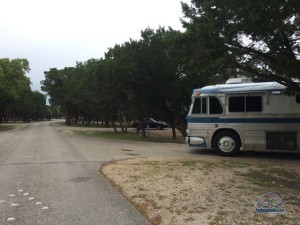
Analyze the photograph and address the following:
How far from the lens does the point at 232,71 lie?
34.9 ft

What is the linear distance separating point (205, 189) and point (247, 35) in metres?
4.46

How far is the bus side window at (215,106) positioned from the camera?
13.8 metres

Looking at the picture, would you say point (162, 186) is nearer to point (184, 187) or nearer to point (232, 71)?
point (184, 187)

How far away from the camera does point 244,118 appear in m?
13.3

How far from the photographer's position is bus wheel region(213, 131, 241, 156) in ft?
Result: 44.6

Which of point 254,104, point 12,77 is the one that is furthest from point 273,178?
point 12,77

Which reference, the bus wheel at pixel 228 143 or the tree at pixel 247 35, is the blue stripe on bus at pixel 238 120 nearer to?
the bus wheel at pixel 228 143

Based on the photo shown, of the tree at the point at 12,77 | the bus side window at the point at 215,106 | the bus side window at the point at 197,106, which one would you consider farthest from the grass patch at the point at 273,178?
the tree at the point at 12,77

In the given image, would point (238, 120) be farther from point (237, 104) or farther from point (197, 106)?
point (197, 106)

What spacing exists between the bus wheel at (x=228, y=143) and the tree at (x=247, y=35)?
3489 millimetres

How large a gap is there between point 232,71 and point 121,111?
79.1 feet

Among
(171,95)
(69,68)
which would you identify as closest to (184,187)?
(171,95)

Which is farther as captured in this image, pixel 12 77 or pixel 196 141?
pixel 12 77

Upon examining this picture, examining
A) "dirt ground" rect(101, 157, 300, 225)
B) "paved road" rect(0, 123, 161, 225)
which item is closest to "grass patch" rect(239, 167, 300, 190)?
"dirt ground" rect(101, 157, 300, 225)
